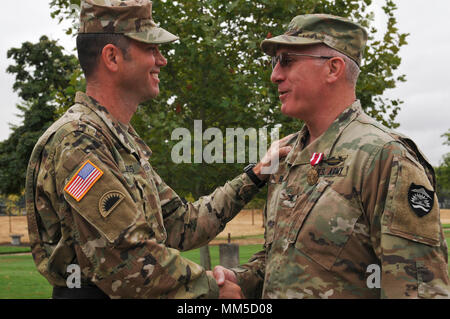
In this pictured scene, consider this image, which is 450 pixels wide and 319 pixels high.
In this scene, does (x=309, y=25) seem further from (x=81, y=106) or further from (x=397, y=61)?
(x=397, y=61)

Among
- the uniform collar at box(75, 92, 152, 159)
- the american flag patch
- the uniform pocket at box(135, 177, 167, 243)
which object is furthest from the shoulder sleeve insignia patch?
the uniform collar at box(75, 92, 152, 159)

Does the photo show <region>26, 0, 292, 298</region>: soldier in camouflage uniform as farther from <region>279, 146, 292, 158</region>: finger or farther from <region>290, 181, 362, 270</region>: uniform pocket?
<region>279, 146, 292, 158</region>: finger

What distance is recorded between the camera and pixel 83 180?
3.05 metres

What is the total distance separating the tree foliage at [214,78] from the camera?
10547 mm

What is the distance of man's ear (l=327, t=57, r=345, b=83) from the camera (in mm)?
3543

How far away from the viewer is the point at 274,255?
3.56 m

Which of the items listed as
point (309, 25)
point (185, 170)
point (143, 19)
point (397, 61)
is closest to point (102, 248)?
point (143, 19)

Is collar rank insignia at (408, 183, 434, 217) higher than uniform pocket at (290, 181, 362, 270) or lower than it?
higher

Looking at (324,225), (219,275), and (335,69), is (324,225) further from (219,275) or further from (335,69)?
(335,69)

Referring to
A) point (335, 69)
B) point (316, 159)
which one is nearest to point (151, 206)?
point (316, 159)

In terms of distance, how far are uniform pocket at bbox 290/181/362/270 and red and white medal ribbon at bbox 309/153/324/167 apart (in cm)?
18

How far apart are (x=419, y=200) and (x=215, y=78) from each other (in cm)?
864

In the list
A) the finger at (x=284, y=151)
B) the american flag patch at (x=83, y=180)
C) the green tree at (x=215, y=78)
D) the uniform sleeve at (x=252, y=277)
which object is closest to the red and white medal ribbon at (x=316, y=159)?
the finger at (x=284, y=151)

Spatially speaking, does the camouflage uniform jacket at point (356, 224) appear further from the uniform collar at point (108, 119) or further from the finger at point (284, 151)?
the uniform collar at point (108, 119)
